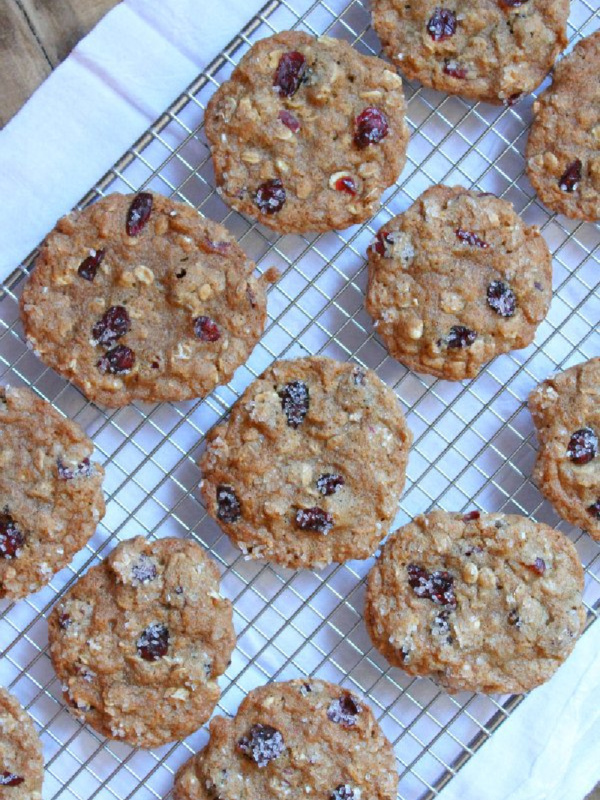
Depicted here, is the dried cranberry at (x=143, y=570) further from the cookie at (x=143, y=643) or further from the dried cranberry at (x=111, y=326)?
the dried cranberry at (x=111, y=326)

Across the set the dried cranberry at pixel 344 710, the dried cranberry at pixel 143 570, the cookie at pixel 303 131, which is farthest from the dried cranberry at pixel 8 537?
the cookie at pixel 303 131

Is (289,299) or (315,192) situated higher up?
(315,192)

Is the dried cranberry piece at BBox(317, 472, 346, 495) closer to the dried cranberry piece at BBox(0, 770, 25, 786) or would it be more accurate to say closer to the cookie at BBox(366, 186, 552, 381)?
the cookie at BBox(366, 186, 552, 381)

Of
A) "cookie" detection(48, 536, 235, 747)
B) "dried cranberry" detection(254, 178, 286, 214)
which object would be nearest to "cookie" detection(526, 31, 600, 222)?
"dried cranberry" detection(254, 178, 286, 214)

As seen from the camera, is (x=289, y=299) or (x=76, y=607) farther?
(x=289, y=299)

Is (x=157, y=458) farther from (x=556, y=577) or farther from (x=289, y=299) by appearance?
(x=556, y=577)

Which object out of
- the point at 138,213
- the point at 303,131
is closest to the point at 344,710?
the point at 138,213

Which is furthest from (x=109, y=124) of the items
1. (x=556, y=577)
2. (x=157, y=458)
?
(x=556, y=577)
